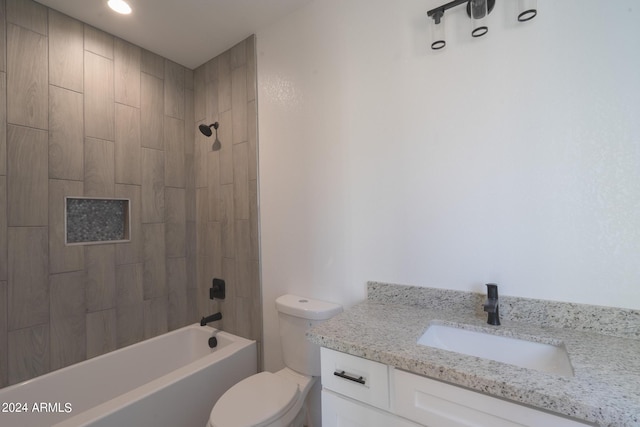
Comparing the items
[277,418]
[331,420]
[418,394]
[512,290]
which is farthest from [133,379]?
[512,290]

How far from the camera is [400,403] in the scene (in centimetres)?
87

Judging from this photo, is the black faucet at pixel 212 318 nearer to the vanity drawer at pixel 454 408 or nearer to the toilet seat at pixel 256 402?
the toilet seat at pixel 256 402

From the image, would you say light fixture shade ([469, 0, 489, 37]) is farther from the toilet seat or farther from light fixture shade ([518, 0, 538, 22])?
the toilet seat

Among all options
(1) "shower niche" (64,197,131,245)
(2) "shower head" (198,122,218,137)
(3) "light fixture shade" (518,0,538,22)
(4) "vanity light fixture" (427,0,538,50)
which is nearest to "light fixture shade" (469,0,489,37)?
(4) "vanity light fixture" (427,0,538,50)

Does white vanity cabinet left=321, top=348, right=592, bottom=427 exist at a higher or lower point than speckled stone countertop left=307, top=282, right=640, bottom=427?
lower

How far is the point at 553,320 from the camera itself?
1034mm

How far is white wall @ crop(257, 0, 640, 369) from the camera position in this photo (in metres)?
0.97

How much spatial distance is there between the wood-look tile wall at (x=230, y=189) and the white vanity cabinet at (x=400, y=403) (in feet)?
3.45

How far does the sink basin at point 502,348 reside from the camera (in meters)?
0.91

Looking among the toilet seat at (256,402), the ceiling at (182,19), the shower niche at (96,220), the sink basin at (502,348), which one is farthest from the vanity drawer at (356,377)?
the ceiling at (182,19)

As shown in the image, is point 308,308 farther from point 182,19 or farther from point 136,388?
point 182,19

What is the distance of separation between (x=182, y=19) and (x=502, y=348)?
7.95 feet

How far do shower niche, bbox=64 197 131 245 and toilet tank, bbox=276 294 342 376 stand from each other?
1.28m

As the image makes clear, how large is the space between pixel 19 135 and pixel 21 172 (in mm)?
201
